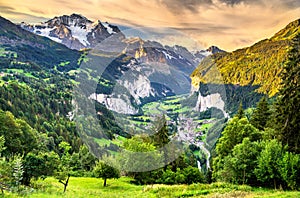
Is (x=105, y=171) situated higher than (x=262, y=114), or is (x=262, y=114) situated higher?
(x=262, y=114)

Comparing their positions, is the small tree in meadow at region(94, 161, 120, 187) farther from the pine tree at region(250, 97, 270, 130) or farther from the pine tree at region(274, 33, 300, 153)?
the pine tree at region(250, 97, 270, 130)

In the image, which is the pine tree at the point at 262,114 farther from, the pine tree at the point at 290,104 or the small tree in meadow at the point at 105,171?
the small tree in meadow at the point at 105,171

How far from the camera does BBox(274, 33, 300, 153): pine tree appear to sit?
140ft

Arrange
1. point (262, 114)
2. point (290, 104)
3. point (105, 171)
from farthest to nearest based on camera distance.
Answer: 1. point (262, 114)
2. point (105, 171)
3. point (290, 104)

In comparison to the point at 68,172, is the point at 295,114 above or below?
above

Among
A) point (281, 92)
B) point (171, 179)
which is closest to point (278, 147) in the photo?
point (281, 92)

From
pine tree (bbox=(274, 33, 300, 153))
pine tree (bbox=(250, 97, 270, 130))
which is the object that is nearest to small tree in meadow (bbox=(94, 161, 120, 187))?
pine tree (bbox=(274, 33, 300, 153))

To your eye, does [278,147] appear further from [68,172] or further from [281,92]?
[68,172]

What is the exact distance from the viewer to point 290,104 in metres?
44.5

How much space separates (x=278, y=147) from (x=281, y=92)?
41.3 feet

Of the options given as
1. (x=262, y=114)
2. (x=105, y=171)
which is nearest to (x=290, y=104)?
(x=262, y=114)

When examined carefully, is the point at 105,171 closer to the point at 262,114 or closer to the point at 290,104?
the point at 290,104

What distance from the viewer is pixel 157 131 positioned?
70000mm

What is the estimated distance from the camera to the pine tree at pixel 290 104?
4275 centimetres
